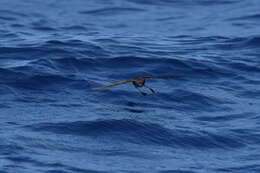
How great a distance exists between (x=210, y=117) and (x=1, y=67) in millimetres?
5923

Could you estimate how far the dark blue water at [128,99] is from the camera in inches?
558

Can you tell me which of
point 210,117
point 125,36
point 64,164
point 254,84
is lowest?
point 64,164

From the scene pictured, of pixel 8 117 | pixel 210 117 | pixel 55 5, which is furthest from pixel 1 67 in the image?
pixel 55 5

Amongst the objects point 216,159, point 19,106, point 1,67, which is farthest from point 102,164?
point 1,67

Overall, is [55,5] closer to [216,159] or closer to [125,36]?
[125,36]

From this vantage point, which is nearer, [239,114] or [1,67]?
[239,114]

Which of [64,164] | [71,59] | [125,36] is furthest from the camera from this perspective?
[125,36]

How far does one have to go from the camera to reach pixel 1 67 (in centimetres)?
1952

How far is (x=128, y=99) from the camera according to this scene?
17.7m

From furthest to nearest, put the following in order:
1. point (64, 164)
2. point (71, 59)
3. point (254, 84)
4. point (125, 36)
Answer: point (125, 36), point (71, 59), point (254, 84), point (64, 164)

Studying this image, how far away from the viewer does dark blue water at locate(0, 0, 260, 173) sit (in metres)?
14.2

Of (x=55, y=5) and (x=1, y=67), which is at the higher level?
(x=55, y=5)

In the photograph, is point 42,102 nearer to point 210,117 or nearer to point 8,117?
point 8,117

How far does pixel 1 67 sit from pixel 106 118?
4.51 m
